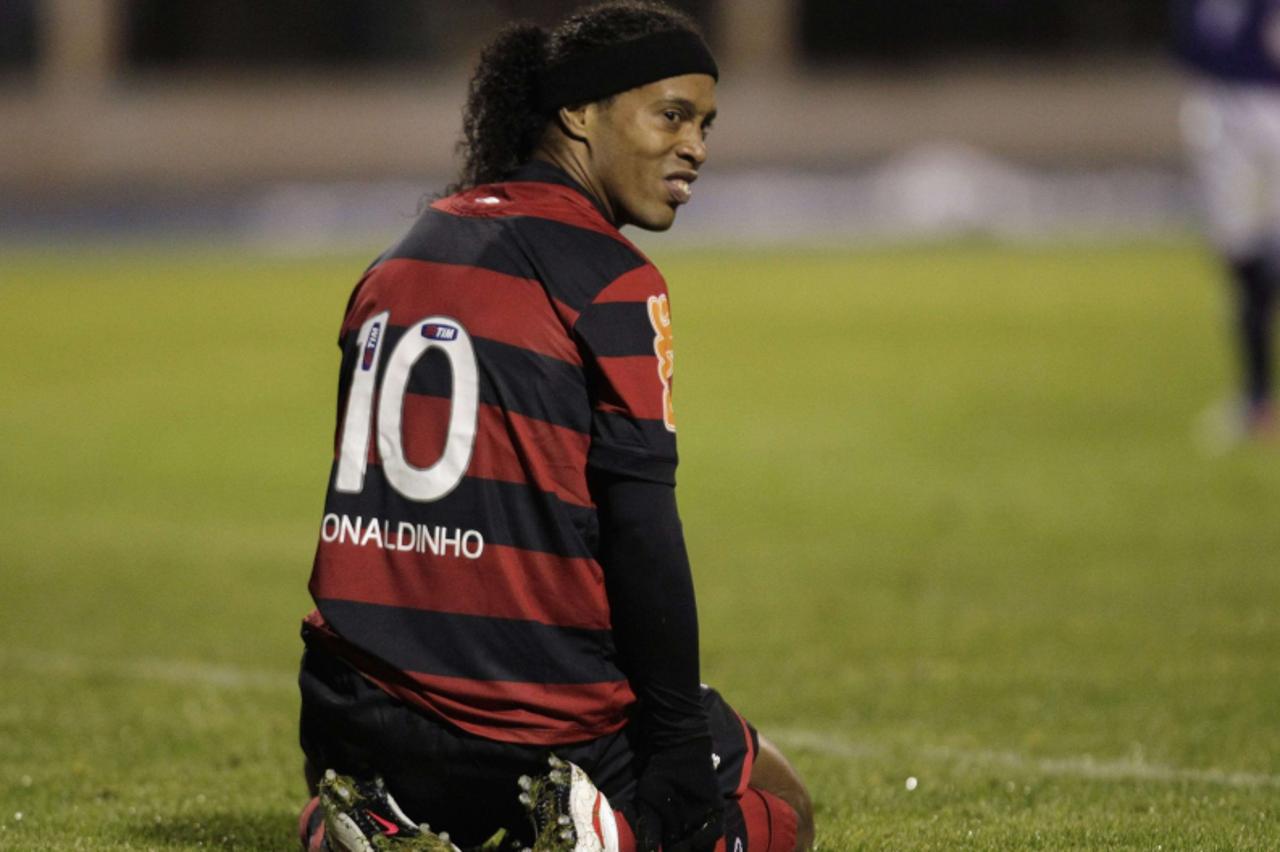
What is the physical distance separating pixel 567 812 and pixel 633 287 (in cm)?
94

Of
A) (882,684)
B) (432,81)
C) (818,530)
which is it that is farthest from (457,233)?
(432,81)

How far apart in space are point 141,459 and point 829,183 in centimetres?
2566

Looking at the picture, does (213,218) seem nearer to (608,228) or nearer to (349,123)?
(349,123)

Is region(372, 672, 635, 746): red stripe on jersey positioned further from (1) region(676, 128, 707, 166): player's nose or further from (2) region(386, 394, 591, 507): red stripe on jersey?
(1) region(676, 128, 707, 166): player's nose

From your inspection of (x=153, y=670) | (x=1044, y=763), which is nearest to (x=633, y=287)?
(x=1044, y=763)

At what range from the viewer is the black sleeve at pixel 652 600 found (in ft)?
11.5

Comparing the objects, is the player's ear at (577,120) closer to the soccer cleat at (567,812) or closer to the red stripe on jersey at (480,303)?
the red stripe on jersey at (480,303)

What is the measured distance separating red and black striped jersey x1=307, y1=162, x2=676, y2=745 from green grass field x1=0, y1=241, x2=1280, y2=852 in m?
1.04

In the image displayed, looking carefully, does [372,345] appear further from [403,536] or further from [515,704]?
[515,704]

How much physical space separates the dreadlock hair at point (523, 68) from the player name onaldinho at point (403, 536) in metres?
0.76

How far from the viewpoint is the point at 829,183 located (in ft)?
121

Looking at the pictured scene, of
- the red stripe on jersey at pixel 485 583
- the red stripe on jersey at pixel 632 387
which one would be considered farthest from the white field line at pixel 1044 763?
the red stripe on jersey at pixel 632 387

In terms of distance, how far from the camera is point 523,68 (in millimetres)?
3818

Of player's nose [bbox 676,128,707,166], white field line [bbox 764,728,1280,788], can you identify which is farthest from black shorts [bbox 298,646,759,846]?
white field line [bbox 764,728,1280,788]
